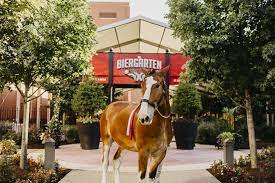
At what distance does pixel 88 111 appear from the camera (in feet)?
56.5

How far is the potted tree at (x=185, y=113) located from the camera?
680 inches

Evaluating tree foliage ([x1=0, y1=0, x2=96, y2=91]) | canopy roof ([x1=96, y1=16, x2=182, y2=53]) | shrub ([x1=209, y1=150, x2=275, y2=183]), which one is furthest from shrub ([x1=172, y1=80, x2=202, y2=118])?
tree foliage ([x1=0, y1=0, x2=96, y2=91])

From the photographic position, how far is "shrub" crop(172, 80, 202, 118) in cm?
1731

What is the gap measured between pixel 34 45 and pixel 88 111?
8.21 metres

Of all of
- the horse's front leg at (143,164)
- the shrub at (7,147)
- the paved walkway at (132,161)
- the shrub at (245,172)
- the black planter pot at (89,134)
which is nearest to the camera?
the horse's front leg at (143,164)

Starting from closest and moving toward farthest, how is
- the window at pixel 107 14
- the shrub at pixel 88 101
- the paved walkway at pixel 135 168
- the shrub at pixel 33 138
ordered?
the paved walkway at pixel 135 168 → the shrub at pixel 88 101 → the shrub at pixel 33 138 → the window at pixel 107 14

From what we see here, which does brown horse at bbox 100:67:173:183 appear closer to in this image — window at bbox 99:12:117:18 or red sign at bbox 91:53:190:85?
red sign at bbox 91:53:190:85

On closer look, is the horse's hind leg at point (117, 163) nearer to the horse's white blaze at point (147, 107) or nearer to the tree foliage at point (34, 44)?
the horse's white blaze at point (147, 107)

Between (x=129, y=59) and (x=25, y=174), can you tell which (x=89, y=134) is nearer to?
→ (x=129, y=59)

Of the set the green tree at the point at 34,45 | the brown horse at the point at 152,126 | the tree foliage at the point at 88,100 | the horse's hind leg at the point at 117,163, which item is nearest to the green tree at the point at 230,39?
the green tree at the point at 34,45

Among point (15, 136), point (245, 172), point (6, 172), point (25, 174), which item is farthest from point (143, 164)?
point (15, 136)

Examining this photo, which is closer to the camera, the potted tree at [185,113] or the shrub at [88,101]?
the shrub at [88,101]

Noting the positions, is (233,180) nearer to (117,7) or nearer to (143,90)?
(143,90)

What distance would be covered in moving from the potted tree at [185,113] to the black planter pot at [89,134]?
354 cm
